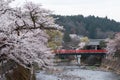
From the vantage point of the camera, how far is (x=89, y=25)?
121m

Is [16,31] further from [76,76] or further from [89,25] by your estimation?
[89,25]

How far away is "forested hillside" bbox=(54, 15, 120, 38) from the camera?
118 meters

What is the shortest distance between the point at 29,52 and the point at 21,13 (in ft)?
5.52

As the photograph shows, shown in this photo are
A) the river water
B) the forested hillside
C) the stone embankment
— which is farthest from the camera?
the forested hillside

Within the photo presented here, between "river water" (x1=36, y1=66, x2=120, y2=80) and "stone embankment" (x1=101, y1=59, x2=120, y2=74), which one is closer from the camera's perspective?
"river water" (x1=36, y1=66, x2=120, y2=80)

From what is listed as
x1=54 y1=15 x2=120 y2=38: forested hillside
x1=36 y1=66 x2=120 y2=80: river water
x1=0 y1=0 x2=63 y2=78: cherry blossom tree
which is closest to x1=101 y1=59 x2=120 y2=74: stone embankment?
x1=36 y1=66 x2=120 y2=80: river water

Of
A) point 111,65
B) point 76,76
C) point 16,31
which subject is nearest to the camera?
point 16,31

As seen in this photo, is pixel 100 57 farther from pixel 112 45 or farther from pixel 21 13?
pixel 21 13

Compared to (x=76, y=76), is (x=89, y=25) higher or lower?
lower

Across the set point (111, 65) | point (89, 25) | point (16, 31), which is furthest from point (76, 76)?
point (89, 25)

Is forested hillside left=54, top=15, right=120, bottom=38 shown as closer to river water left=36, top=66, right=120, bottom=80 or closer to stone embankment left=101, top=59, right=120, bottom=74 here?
stone embankment left=101, top=59, right=120, bottom=74

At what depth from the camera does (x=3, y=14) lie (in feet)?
40.8

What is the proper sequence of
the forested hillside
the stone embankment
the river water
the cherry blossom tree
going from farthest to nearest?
the forested hillside < the stone embankment < the river water < the cherry blossom tree

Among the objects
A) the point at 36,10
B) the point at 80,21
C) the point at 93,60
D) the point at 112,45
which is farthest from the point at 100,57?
the point at 80,21
